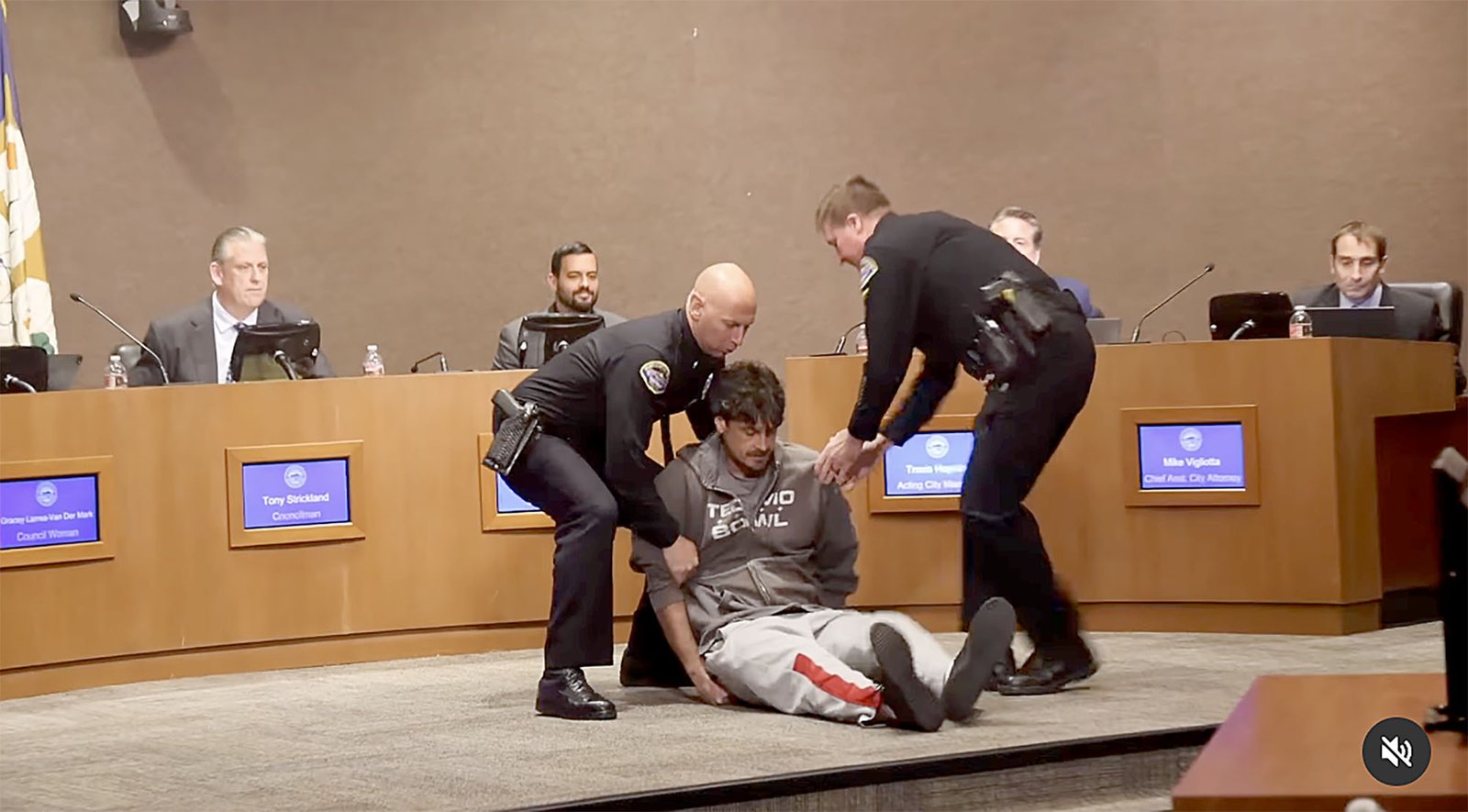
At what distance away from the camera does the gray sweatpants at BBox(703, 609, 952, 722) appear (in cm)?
442

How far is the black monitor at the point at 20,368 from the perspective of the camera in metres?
5.70

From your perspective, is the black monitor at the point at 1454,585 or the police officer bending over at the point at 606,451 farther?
the police officer bending over at the point at 606,451

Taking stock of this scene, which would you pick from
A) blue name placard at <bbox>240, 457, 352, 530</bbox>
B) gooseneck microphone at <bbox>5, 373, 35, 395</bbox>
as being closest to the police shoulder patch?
blue name placard at <bbox>240, 457, 352, 530</bbox>

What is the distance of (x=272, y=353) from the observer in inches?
240

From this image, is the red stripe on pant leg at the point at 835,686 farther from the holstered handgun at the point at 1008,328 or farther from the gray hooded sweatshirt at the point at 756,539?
the holstered handgun at the point at 1008,328

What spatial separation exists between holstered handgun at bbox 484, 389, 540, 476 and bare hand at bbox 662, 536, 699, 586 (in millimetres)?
491

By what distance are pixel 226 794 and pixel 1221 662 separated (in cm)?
276

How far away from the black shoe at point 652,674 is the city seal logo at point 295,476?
139 centimetres

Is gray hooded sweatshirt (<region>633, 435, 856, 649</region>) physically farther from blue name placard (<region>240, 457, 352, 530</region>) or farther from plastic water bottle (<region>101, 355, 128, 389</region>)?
plastic water bottle (<region>101, 355, 128, 389</region>)

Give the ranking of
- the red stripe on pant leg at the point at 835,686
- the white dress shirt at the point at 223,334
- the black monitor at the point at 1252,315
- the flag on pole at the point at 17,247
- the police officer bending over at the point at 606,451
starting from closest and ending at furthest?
the red stripe on pant leg at the point at 835,686 → the police officer bending over at the point at 606,451 → the black monitor at the point at 1252,315 → the white dress shirt at the point at 223,334 → the flag on pole at the point at 17,247

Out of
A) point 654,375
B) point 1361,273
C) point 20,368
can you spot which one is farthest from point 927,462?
point 20,368

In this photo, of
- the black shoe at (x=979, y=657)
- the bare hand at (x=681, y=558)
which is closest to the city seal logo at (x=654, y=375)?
the bare hand at (x=681, y=558)

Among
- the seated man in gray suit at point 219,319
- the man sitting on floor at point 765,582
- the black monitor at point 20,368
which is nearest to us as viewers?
the man sitting on floor at point 765,582

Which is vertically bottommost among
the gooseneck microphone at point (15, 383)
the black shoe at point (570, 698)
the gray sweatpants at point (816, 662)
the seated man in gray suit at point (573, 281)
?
the black shoe at point (570, 698)
